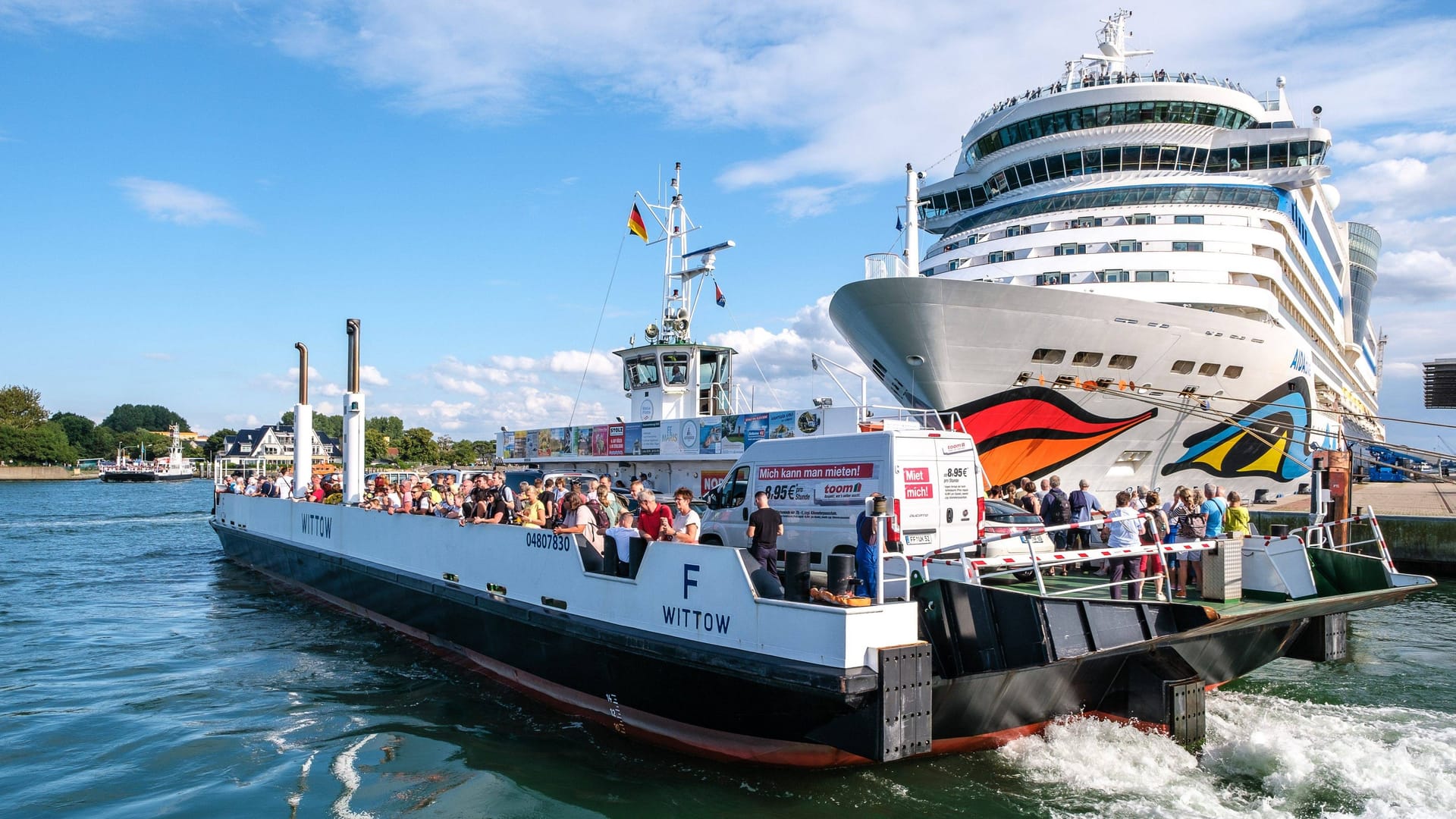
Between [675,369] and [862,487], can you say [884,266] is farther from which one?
[862,487]

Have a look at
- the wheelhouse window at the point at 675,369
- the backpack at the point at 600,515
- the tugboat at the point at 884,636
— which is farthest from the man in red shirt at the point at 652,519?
the wheelhouse window at the point at 675,369

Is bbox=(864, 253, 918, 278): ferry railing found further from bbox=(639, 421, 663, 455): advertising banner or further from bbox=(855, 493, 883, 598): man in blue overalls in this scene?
bbox=(855, 493, 883, 598): man in blue overalls

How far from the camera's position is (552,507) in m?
11.3

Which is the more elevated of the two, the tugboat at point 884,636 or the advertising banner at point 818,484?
the advertising banner at point 818,484

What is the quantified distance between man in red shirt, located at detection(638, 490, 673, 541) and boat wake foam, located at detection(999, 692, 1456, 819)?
3.82m

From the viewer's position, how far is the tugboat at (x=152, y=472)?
99000 millimetres

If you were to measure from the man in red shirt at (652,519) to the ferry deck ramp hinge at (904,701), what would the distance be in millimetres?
2928

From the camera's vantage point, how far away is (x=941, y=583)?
7.72 metres

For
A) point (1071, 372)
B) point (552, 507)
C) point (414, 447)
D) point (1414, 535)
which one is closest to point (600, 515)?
point (552, 507)

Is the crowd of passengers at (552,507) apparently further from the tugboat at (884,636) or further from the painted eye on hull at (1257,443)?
the painted eye on hull at (1257,443)

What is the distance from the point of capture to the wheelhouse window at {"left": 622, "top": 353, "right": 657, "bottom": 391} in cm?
2433

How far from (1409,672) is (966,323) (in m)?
9.67

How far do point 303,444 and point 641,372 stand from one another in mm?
8897

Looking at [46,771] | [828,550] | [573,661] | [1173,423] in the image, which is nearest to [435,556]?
[573,661]
